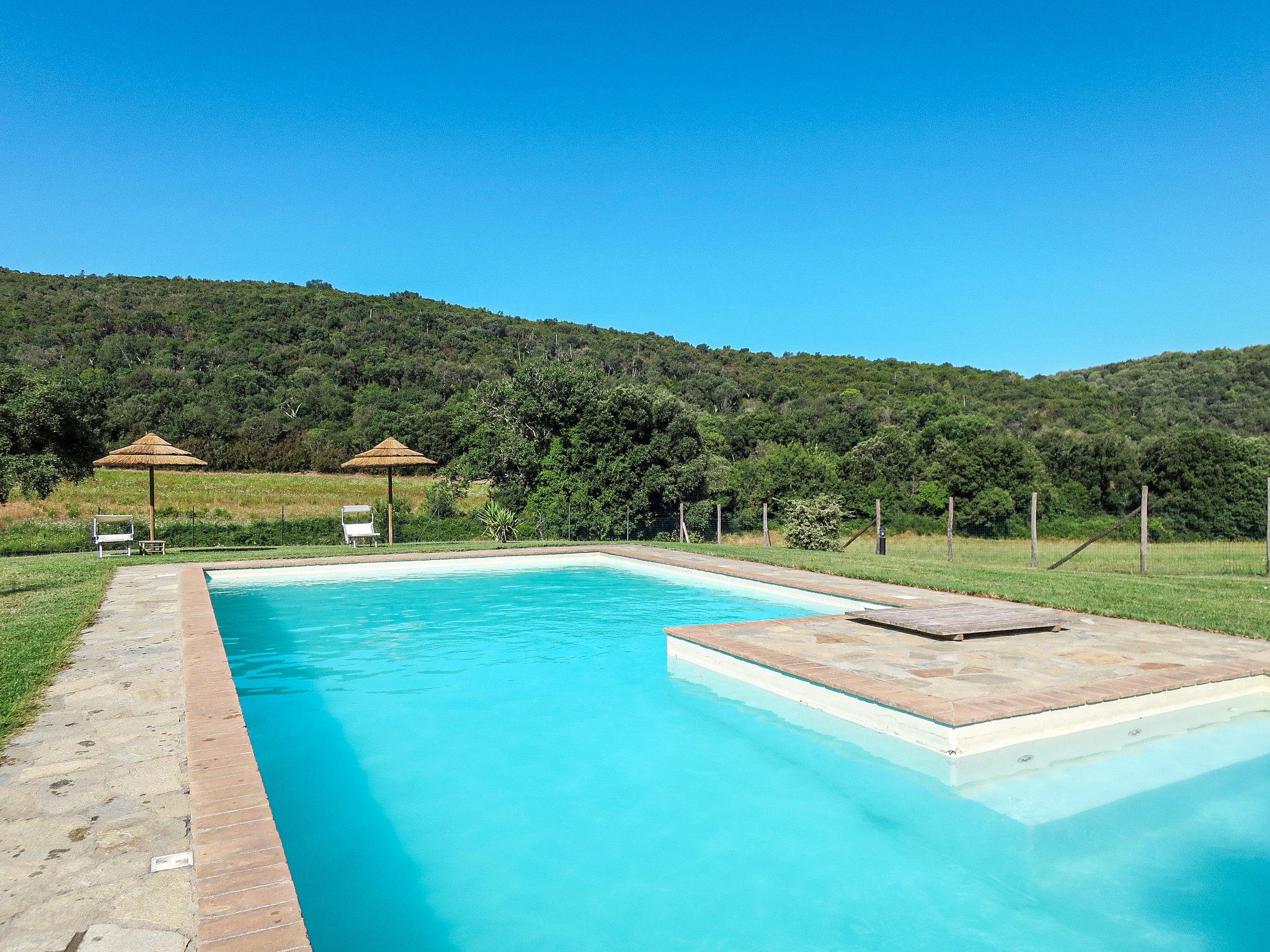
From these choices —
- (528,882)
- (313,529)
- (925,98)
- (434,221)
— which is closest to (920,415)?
(925,98)

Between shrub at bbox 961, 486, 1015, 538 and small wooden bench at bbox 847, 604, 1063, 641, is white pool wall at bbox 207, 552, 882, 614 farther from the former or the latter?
shrub at bbox 961, 486, 1015, 538

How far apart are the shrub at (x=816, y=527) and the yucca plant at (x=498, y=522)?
259 inches

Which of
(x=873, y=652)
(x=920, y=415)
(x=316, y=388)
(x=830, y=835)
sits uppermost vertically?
(x=316, y=388)

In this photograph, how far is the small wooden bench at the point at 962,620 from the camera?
19.2 feet

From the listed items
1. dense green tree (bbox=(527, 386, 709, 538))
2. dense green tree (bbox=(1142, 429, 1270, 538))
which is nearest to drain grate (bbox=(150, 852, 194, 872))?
dense green tree (bbox=(527, 386, 709, 538))

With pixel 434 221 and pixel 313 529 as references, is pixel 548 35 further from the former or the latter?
pixel 313 529

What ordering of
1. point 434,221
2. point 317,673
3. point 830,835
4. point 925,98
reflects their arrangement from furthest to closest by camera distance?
point 434,221 < point 925,98 < point 317,673 < point 830,835

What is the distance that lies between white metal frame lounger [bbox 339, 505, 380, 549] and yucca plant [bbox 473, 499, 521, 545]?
2.66m

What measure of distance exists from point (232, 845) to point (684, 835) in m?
1.95

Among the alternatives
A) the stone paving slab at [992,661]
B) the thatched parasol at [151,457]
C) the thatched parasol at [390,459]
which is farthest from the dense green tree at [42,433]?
the stone paving slab at [992,661]

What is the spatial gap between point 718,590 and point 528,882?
7.44 m

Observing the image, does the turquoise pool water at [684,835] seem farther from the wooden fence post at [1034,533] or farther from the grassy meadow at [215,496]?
the grassy meadow at [215,496]

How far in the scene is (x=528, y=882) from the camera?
10.5ft

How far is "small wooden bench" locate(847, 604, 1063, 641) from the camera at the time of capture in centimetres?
586
